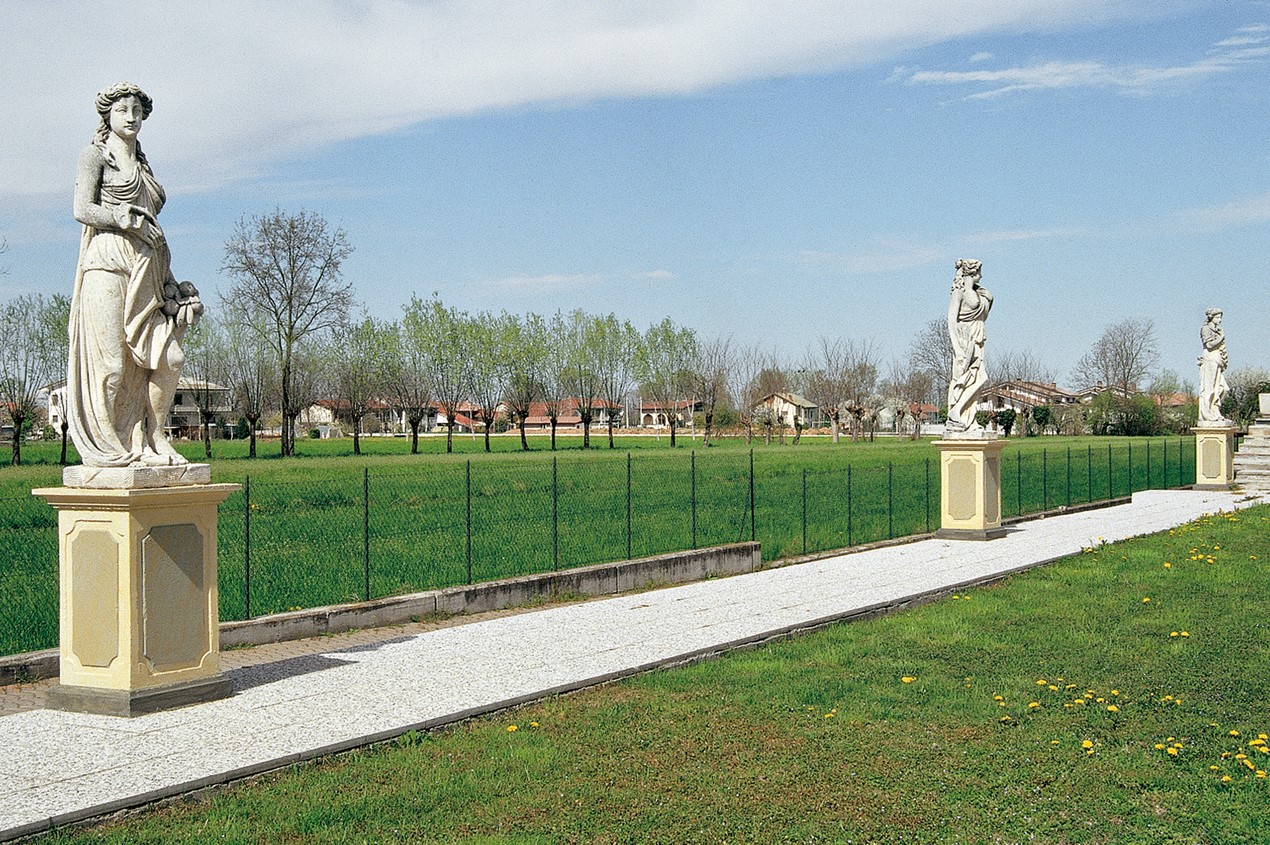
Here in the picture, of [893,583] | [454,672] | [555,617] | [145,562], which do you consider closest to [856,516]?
[893,583]

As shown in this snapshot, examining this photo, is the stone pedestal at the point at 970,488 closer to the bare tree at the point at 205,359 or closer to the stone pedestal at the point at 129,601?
the stone pedestal at the point at 129,601

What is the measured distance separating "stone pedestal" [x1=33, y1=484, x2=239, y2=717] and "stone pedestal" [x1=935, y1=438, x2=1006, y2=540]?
13.6 meters

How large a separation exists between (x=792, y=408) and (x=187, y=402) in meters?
65.8

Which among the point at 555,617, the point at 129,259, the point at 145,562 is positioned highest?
the point at 129,259

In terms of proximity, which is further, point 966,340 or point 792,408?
point 792,408

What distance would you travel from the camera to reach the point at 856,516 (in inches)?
904

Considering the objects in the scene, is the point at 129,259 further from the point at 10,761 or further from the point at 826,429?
the point at 826,429

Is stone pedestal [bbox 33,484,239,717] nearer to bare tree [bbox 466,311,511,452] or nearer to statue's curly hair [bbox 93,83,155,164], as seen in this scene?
statue's curly hair [bbox 93,83,155,164]

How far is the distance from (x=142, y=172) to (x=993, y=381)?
10704 centimetres

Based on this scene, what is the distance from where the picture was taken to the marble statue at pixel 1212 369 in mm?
30297

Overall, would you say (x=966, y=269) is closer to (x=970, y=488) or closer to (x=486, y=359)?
(x=970, y=488)

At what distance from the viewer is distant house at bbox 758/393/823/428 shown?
99.9 meters

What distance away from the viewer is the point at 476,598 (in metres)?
13.0

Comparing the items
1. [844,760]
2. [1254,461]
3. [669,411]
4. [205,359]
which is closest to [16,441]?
[205,359]
